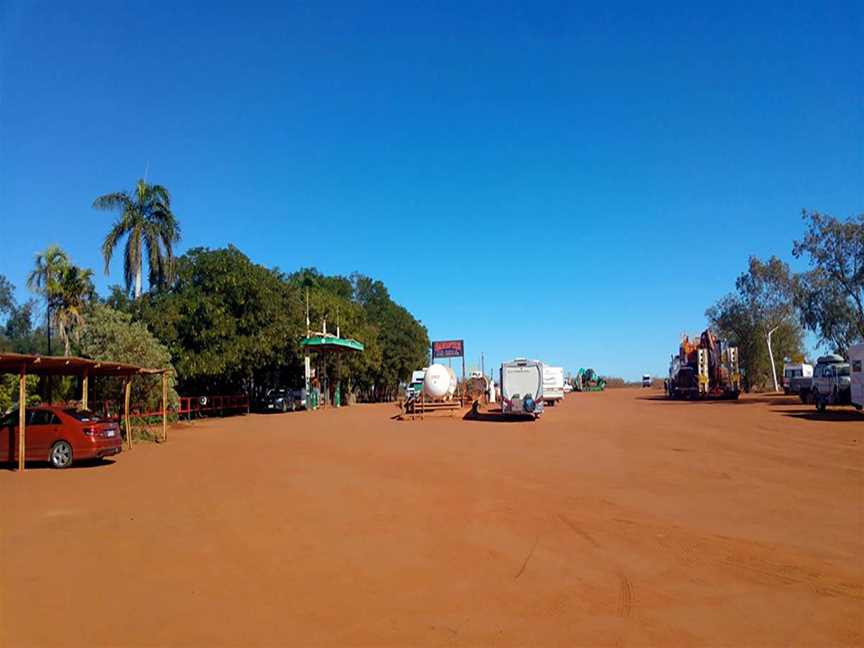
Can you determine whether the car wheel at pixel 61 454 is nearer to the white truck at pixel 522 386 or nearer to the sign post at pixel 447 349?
the white truck at pixel 522 386

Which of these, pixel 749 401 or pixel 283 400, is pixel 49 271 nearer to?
pixel 283 400

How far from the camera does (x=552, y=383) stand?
46.2 metres

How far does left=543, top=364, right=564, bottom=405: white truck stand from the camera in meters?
45.8

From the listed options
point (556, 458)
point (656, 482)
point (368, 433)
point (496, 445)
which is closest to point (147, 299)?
point (368, 433)

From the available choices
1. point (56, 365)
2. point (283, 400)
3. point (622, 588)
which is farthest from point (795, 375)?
point (622, 588)

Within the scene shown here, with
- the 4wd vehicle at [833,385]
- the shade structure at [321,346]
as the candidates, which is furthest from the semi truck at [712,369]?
the shade structure at [321,346]

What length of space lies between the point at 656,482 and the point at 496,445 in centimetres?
824

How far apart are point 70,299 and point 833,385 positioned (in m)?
41.0

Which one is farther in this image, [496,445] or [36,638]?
[496,445]

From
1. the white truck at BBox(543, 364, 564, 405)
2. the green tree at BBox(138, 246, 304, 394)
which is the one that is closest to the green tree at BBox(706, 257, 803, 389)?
the white truck at BBox(543, 364, 564, 405)

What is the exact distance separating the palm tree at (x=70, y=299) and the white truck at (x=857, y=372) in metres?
38.8

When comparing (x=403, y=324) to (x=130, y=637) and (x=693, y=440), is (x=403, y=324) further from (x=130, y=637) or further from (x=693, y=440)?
(x=130, y=637)

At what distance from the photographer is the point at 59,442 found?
1725cm

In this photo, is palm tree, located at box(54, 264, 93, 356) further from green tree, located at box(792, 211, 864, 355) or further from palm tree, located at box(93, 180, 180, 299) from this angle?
green tree, located at box(792, 211, 864, 355)
